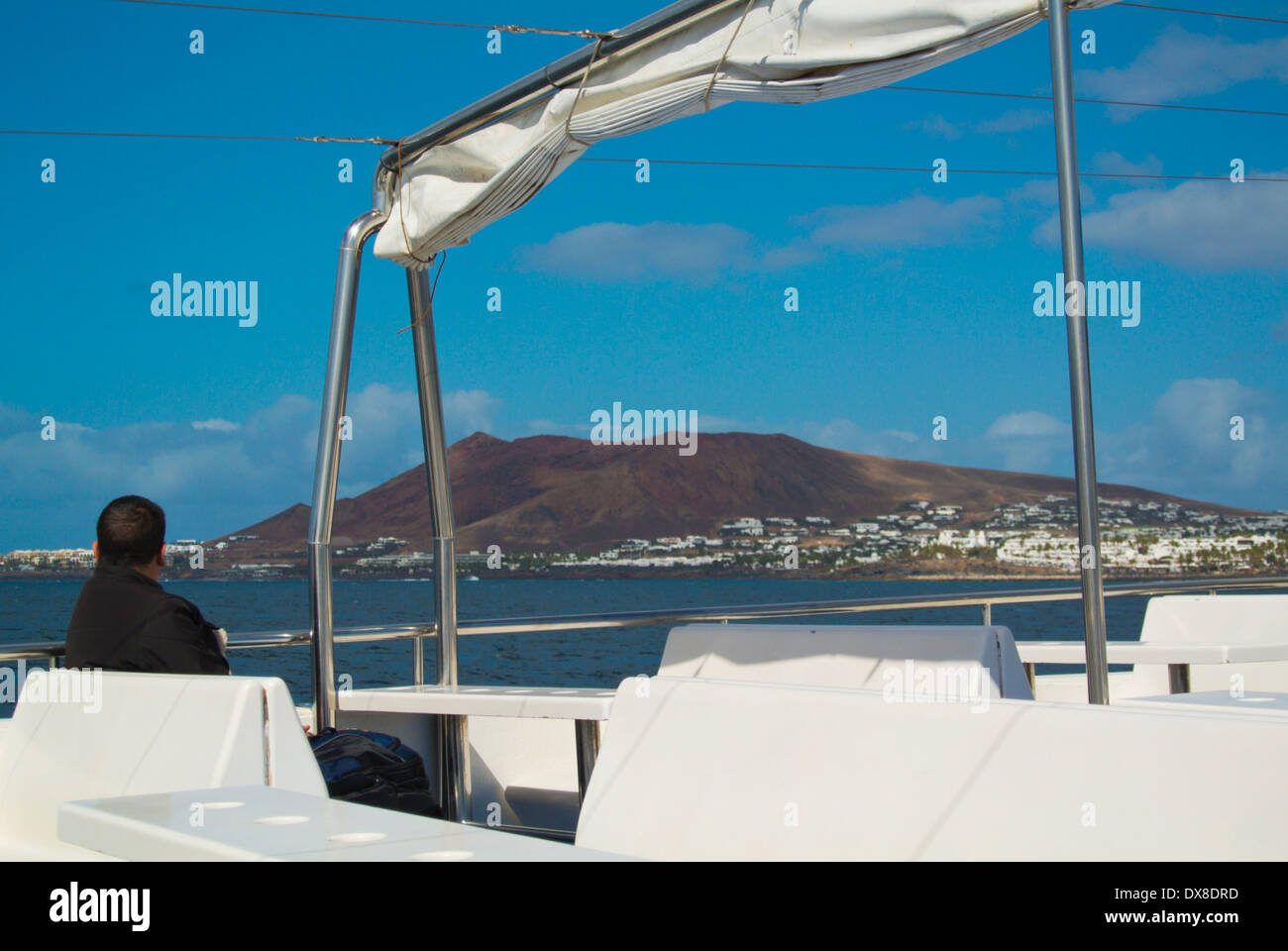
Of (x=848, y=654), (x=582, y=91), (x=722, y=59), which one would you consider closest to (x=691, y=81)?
(x=722, y=59)

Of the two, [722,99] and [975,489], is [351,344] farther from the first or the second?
[975,489]

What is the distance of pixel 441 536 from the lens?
4562 mm

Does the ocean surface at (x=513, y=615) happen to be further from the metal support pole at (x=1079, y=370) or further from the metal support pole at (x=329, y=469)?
the metal support pole at (x=1079, y=370)

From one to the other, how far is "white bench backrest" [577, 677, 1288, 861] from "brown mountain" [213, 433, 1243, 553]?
54785 mm

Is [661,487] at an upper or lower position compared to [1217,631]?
upper

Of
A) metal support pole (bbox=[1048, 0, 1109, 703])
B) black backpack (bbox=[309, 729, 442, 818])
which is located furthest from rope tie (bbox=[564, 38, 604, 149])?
black backpack (bbox=[309, 729, 442, 818])

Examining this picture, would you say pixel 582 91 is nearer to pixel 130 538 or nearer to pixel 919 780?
pixel 130 538

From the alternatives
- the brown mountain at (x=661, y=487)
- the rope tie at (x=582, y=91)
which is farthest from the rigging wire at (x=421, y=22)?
the brown mountain at (x=661, y=487)

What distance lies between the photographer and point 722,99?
10.2 ft

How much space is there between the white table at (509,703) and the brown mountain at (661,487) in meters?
52.4

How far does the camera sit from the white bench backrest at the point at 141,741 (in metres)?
2.36

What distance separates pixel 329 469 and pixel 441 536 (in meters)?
0.65

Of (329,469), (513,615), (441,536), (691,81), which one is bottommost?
(513,615)
